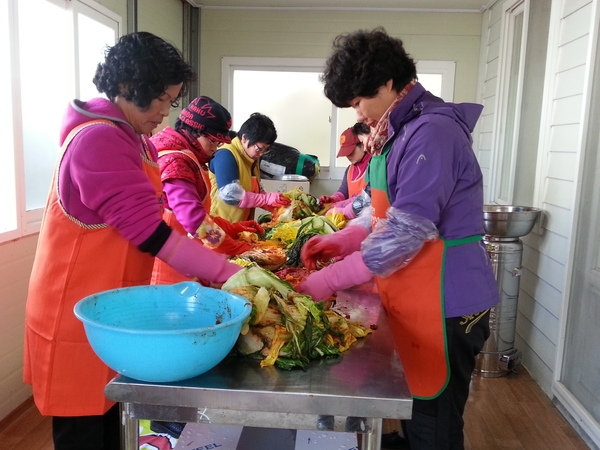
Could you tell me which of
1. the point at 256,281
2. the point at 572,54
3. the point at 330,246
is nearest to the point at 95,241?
the point at 256,281

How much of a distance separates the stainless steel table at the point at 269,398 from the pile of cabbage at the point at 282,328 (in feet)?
0.16

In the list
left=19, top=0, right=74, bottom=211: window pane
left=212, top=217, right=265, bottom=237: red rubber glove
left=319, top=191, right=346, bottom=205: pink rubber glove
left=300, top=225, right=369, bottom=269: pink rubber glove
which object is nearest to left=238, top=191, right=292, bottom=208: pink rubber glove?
left=212, top=217, right=265, bottom=237: red rubber glove

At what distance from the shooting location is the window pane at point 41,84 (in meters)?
3.28

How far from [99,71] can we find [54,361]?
3.00ft

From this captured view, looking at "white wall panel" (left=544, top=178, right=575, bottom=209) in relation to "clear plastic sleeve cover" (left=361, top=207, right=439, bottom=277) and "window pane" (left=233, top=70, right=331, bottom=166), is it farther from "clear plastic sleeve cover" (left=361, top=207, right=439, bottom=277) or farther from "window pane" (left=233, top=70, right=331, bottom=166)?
"window pane" (left=233, top=70, right=331, bottom=166)

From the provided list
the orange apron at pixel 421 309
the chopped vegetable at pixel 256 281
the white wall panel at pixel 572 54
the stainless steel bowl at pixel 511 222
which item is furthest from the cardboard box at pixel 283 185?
the chopped vegetable at pixel 256 281

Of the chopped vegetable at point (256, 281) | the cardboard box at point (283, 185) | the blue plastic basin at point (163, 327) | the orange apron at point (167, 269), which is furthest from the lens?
the cardboard box at point (283, 185)

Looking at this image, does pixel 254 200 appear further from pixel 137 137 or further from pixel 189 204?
pixel 137 137

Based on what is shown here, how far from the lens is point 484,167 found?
18.8 feet

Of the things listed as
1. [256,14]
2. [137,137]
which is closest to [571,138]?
[137,137]

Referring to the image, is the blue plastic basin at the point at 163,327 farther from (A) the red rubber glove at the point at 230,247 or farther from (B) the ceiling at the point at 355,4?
(B) the ceiling at the point at 355,4

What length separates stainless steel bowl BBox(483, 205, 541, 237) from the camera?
3.55 m

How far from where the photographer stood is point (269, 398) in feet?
3.95

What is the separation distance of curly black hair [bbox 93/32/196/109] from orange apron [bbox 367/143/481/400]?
751 millimetres
